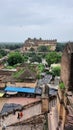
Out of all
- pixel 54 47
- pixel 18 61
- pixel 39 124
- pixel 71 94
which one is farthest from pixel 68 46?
pixel 54 47

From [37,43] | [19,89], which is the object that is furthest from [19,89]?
[37,43]

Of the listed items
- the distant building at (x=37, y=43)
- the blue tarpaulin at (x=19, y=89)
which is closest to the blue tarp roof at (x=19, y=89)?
the blue tarpaulin at (x=19, y=89)

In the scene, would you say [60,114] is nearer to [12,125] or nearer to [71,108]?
[71,108]

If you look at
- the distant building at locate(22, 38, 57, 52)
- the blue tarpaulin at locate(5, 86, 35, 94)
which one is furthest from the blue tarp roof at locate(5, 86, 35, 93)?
the distant building at locate(22, 38, 57, 52)

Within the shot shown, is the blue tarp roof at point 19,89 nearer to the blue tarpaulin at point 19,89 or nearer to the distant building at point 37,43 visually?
the blue tarpaulin at point 19,89

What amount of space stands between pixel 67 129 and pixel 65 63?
3432mm

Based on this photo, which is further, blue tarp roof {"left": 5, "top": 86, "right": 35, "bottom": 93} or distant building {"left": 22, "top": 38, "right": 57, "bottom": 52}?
distant building {"left": 22, "top": 38, "right": 57, "bottom": 52}

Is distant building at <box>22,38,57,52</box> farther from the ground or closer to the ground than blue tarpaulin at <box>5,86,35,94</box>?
farther from the ground

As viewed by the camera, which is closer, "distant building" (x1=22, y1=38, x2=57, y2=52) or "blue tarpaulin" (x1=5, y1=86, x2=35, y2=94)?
"blue tarpaulin" (x1=5, y1=86, x2=35, y2=94)

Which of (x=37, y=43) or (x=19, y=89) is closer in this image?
(x=19, y=89)

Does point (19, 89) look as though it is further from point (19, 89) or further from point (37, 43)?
point (37, 43)

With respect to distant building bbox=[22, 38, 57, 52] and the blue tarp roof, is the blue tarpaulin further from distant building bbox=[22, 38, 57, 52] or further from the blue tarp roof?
distant building bbox=[22, 38, 57, 52]

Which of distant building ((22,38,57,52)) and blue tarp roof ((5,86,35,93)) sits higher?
distant building ((22,38,57,52))

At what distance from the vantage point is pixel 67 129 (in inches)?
282
